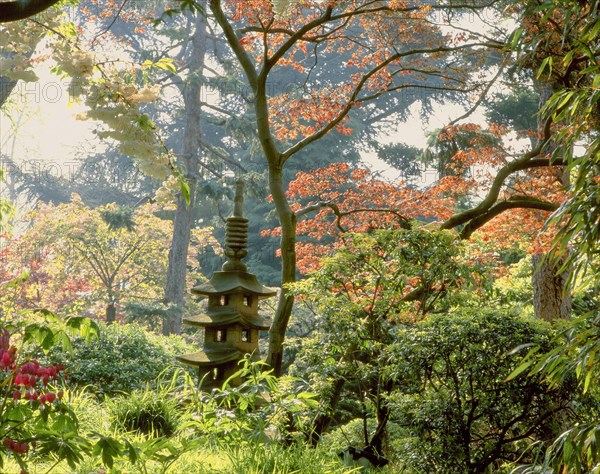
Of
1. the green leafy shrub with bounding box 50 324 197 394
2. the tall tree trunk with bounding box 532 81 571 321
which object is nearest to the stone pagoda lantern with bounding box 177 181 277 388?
the green leafy shrub with bounding box 50 324 197 394

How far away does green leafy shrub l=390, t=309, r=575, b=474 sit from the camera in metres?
4.09

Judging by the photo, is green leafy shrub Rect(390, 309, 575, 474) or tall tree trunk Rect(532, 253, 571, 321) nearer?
Result: green leafy shrub Rect(390, 309, 575, 474)

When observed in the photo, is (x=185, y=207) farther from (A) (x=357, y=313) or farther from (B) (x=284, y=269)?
(A) (x=357, y=313)

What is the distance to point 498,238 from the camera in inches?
312

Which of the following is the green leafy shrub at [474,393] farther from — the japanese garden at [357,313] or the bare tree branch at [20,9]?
the bare tree branch at [20,9]

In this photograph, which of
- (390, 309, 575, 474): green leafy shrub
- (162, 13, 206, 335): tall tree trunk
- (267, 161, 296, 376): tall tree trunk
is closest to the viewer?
(390, 309, 575, 474): green leafy shrub

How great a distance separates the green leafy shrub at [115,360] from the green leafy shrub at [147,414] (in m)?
2.90

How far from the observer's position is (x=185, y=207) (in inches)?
627

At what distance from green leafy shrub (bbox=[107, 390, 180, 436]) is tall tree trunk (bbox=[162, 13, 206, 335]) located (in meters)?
9.22

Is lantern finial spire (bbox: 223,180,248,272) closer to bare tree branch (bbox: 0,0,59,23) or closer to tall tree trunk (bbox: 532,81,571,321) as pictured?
tall tree trunk (bbox: 532,81,571,321)

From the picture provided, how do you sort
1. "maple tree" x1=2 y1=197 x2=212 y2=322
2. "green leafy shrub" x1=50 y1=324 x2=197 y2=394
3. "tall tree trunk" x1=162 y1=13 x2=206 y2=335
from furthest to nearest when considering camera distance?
"tall tree trunk" x1=162 y1=13 x2=206 y2=335 < "maple tree" x1=2 y1=197 x2=212 y2=322 < "green leafy shrub" x1=50 y1=324 x2=197 y2=394

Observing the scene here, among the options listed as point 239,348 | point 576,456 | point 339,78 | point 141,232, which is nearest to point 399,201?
point 239,348

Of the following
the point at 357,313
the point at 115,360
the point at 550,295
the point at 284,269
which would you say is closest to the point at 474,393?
the point at 357,313

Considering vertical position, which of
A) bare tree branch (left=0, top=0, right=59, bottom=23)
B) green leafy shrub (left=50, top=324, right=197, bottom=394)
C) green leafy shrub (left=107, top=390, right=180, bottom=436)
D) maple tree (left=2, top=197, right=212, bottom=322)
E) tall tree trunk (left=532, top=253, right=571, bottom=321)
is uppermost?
maple tree (left=2, top=197, right=212, bottom=322)
